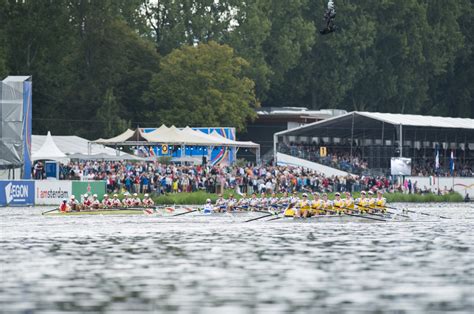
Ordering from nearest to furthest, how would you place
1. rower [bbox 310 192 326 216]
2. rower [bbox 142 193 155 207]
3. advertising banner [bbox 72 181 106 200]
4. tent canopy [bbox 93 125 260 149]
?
rower [bbox 310 192 326 216]
rower [bbox 142 193 155 207]
advertising banner [bbox 72 181 106 200]
tent canopy [bbox 93 125 260 149]

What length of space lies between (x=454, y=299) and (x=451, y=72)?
8798 cm

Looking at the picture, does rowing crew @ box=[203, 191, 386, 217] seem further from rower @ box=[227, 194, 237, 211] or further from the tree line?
the tree line

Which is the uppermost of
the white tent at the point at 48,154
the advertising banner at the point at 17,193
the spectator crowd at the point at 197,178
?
the white tent at the point at 48,154

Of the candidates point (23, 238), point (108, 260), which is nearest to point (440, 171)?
point (23, 238)

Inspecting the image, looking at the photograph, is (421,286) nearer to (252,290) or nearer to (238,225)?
(252,290)

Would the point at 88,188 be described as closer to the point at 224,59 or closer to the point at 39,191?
the point at 39,191

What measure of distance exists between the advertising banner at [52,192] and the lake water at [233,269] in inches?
365

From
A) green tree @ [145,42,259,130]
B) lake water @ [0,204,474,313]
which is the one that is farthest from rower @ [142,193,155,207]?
green tree @ [145,42,259,130]

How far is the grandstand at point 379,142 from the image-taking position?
73750 mm

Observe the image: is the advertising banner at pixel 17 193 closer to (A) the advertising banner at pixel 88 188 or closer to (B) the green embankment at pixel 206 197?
(A) the advertising banner at pixel 88 188

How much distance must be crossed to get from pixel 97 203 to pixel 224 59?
37.0 metres

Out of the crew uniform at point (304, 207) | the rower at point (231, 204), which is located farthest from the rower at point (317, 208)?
the rower at point (231, 204)

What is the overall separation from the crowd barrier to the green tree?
2955 centimetres

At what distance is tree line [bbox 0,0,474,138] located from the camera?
83.3 m
